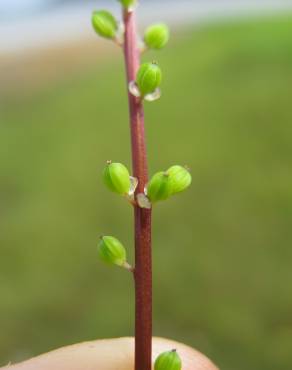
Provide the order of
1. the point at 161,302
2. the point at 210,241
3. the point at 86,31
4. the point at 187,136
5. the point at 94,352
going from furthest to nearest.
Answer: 1. the point at 86,31
2. the point at 187,136
3. the point at 210,241
4. the point at 161,302
5. the point at 94,352

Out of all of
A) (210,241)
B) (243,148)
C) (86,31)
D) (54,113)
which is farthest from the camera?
(86,31)

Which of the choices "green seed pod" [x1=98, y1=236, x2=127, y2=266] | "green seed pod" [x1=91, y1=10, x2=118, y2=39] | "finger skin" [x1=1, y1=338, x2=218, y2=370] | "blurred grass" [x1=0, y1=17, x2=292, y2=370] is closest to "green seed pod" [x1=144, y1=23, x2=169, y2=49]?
"green seed pod" [x1=91, y1=10, x2=118, y2=39]

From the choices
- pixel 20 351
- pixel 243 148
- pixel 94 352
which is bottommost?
pixel 20 351

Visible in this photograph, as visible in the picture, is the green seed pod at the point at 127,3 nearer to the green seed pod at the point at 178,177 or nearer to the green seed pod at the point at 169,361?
the green seed pod at the point at 178,177

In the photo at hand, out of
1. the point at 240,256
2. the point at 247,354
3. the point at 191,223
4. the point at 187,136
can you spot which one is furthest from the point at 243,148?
the point at 247,354

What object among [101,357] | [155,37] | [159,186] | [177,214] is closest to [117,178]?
[159,186]

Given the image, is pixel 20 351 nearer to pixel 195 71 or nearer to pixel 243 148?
pixel 243 148

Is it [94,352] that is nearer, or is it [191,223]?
[94,352]

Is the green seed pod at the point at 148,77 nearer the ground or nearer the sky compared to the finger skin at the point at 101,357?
nearer the sky

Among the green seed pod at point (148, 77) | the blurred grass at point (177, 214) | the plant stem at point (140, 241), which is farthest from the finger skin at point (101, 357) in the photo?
the blurred grass at point (177, 214)
